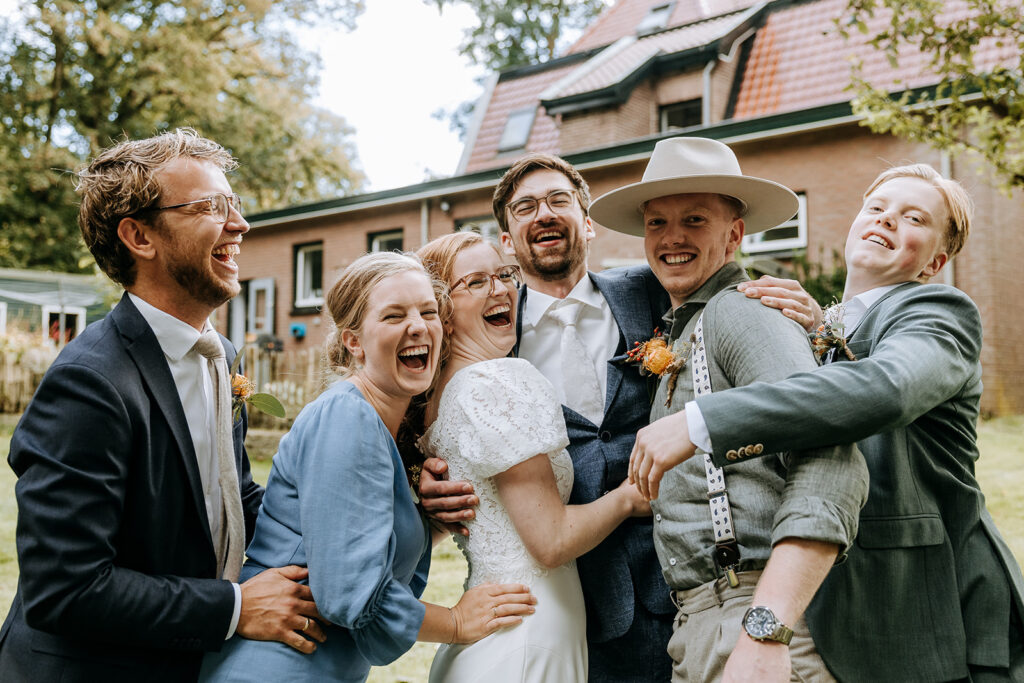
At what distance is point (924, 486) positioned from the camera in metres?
2.36

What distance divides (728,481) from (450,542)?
656cm

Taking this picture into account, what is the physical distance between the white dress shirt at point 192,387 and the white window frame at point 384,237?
55.8 feet

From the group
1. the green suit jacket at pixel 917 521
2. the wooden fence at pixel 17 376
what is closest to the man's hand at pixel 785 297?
the green suit jacket at pixel 917 521

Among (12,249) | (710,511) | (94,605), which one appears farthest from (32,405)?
(12,249)

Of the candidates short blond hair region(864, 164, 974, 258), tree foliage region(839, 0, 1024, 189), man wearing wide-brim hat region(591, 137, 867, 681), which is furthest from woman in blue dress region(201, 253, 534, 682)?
tree foliage region(839, 0, 1024, 189)

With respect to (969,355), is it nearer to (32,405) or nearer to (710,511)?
(710,511)

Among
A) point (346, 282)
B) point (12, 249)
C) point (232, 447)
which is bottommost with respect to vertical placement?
point (232, 447)

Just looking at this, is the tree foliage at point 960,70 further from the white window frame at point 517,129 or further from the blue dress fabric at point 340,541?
the white window frame at point 517,129

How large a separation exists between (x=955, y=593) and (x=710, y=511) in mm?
720

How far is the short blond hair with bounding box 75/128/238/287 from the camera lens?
2734mm

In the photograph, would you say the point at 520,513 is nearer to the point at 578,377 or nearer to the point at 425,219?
the point at 578,377

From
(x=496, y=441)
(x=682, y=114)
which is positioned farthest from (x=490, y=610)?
(x=682, y=114)

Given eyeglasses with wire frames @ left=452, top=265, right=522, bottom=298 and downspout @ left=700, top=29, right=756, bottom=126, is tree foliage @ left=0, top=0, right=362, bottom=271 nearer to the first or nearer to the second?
downspout @ left=700, top=29, right=756, bottom=126

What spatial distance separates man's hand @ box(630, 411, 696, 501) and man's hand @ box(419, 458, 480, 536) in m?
0.74
